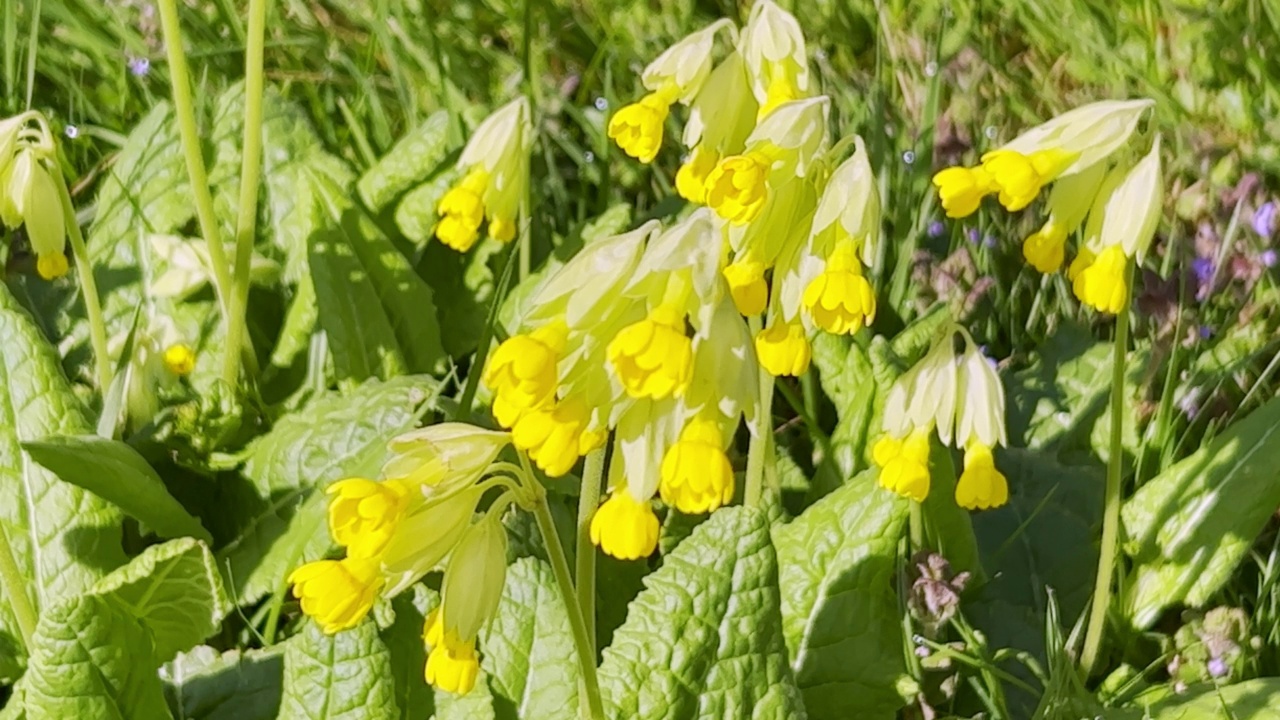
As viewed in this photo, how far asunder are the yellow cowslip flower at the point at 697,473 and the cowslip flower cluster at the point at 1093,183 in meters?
0.78

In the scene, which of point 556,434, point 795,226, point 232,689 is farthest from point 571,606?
point 232,689

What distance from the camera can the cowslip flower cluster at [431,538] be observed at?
1.67 m

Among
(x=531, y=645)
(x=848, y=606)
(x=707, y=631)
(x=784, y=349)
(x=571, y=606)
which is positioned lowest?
(x=848, y=606)

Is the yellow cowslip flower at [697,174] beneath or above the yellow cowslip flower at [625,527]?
above

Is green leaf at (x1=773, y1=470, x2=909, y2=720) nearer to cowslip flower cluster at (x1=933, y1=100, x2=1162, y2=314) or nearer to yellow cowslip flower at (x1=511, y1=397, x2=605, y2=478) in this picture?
cowslip flower cluster at (x1=933, y1=100, x2=1162, y2=314)

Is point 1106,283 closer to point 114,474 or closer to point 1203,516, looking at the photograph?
point 1203,516

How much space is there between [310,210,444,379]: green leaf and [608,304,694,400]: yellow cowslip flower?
164 cm

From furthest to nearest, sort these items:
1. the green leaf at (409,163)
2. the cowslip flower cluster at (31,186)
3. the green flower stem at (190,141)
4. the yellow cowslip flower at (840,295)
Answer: the green leaf at (409,163)
the cowslip flower cluster at (31,186)
the green flower stem at (190,141)
the yellow cowslip flower at (840,295)

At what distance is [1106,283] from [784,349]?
0.59m

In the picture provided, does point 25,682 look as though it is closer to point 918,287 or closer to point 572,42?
point 918,287

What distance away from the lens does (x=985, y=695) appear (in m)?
2.42

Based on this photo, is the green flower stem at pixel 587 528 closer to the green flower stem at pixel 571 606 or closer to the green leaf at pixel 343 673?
the green flower stem at pixel 571 606

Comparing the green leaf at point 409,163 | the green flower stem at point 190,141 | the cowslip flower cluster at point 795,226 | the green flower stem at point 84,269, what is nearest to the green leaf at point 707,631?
the cowslip flower cluster at point 795,226

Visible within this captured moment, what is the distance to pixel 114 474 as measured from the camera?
2555 mm
